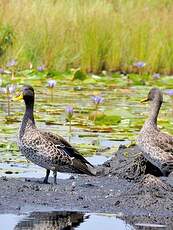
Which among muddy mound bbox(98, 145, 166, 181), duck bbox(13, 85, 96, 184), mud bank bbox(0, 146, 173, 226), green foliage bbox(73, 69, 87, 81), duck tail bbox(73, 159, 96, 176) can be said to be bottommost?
green foliage bbox(73, 69, 87, 81)

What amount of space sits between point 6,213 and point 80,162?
5.18ft

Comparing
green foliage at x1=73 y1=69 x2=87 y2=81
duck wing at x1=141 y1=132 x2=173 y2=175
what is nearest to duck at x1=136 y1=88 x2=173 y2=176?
duck wing at x1=141 y1=132 x2=173 y2=175

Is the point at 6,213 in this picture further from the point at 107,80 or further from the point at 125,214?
the point at 107,80

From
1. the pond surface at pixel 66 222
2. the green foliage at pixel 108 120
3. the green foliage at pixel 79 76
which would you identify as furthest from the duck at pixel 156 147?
the green foliage at pixel 79 76

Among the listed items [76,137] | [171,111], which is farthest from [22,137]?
[171,111]

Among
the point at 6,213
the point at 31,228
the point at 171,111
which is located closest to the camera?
the point at 31,228

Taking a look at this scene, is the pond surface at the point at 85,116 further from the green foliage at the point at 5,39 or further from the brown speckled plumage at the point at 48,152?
the green foliage at the point at 5,39

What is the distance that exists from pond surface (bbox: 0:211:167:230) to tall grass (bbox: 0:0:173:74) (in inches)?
439

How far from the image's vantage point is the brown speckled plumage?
9.13 m

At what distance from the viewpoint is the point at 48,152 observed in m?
9.14

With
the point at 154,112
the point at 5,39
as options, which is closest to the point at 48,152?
the point at 154,112

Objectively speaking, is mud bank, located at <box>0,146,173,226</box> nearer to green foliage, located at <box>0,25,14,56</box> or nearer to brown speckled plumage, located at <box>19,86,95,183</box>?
brown speckled plumage, located at <box>19,86,95,183</box>

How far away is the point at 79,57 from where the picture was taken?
64.7 feet

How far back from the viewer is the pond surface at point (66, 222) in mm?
7504
